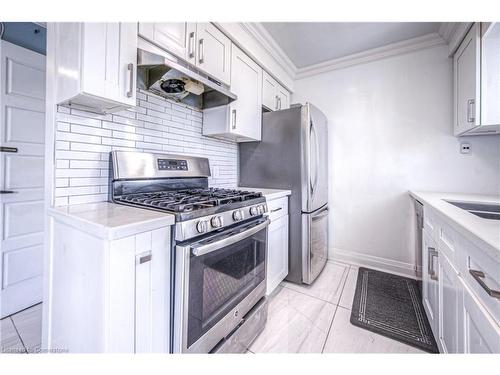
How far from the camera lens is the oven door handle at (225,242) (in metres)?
0.93

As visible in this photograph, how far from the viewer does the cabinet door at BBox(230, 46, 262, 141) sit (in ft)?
6.21

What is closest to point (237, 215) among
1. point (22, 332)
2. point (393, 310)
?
point (393, 310)

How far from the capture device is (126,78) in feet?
3.61

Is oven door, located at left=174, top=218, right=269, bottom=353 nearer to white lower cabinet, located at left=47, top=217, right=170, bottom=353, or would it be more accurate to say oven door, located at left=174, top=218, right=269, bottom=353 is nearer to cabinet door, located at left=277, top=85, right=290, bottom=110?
white lower cabinet, located at left=47, top=217, right=170, bottom=353

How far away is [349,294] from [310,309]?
481mm

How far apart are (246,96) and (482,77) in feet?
5.99

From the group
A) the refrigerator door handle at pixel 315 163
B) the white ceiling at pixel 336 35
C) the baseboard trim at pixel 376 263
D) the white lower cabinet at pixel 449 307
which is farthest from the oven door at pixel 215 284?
the white ceiling at pixel 336 35

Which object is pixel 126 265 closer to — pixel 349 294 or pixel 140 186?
pixel 140 186

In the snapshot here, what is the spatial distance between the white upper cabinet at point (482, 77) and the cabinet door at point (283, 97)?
5.55ft

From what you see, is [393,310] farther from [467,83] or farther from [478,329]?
[467,83]

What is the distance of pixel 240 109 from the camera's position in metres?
1.95
